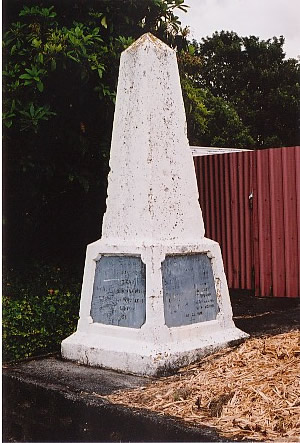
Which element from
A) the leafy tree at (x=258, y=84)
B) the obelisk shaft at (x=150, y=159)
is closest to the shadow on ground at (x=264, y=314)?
the obelisk shaft at (x=150, y=159)

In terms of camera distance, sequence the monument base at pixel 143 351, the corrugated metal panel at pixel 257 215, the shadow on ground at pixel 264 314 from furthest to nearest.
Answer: the corrugated metal panel at pixel 257 215
the shadow on ground at pixel 264 314
the monument base at pixel 143 351

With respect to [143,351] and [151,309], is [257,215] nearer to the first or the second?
[151,309]

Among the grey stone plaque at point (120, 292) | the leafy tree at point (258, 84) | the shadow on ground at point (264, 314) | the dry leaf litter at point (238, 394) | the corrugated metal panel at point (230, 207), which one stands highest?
the leafy tree at point (258, 84)

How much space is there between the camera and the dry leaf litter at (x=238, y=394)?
167 inches

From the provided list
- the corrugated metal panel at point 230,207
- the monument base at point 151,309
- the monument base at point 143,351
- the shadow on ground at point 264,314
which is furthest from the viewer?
the corrugated metal panel at point 230,207

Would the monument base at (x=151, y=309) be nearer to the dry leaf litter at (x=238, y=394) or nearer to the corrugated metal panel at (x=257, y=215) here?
the dry leaf litter at (x=238, y=394)

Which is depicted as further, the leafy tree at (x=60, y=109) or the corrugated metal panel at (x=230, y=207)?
the corrugated metal panel at (x=230, y=207)

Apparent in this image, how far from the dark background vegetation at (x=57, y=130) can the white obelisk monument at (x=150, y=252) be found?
1.01 m

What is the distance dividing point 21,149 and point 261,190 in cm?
345

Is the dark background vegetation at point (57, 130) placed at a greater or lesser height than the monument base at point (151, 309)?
greater

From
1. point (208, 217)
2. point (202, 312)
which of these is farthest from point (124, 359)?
point (208, 217)

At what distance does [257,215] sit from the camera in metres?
9.29

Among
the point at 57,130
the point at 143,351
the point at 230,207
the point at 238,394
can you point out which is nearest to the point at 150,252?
the point at 143,351

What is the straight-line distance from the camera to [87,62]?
25.1 feet
